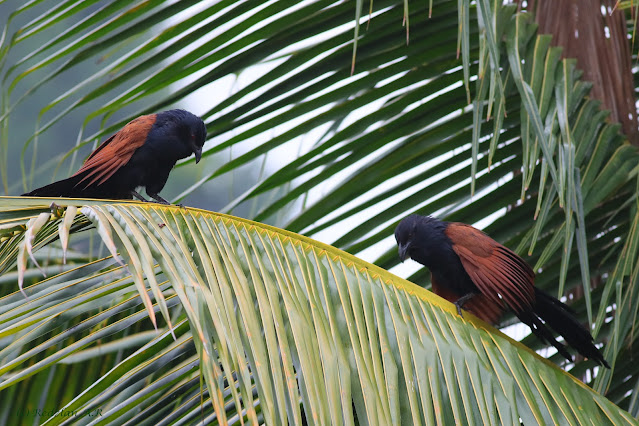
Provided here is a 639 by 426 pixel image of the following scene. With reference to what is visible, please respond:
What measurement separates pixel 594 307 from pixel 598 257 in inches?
7.4

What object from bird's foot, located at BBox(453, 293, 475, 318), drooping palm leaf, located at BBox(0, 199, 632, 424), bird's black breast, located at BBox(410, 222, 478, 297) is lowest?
bird's foot, located at BBox(453, 293, 475, 318)

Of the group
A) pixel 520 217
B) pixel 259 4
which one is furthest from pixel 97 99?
pixel 520 217

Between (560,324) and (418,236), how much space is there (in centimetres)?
55

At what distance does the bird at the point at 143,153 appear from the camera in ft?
8.73

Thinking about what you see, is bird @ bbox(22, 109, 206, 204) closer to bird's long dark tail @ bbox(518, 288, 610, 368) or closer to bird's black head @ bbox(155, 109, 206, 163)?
bird's black head @ bbox(155, 109, 206, 163)

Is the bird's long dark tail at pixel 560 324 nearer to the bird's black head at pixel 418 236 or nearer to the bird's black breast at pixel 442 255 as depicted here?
the bird's black breast at pixel 442 255

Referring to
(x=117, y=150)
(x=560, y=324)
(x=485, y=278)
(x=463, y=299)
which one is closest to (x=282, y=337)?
(x=485, y=278)

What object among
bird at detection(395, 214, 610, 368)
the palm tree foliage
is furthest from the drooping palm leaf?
bird at detection(395, 214, 610, 368)

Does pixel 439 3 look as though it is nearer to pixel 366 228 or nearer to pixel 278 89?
pixel 278 89

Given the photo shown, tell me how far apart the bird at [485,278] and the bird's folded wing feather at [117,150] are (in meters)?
0.98

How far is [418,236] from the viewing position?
2.57 meters

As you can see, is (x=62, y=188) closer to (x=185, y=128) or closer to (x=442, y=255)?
(x=185, y=128)

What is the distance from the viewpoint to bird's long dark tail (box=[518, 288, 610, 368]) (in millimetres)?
2166

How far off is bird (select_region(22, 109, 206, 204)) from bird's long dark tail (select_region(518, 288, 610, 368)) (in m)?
1.28
